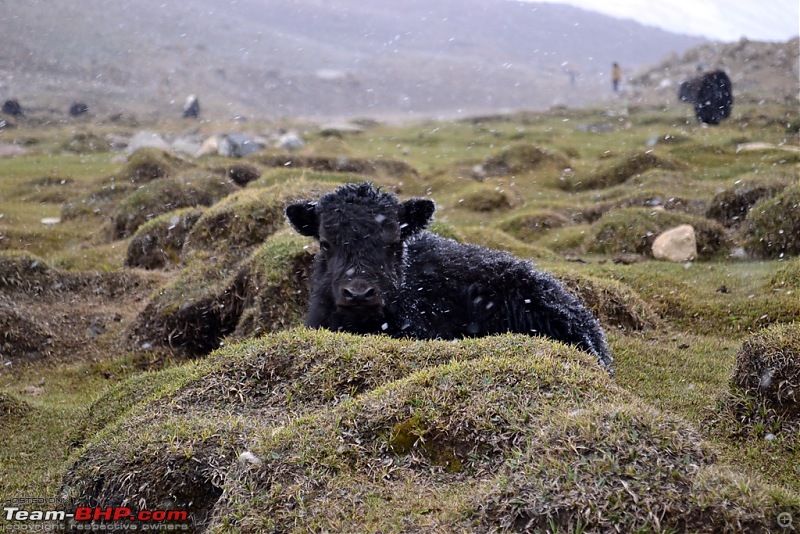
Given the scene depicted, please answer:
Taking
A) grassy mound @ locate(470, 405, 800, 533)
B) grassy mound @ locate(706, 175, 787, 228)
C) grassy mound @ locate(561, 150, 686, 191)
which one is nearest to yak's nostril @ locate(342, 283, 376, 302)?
grassy mound @ locate(470, 405, 800, 533)

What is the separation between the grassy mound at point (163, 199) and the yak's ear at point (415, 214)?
13529 millimetres

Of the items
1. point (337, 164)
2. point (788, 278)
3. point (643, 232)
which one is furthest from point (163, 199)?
point (788, 278)

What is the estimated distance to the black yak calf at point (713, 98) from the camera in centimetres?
4428

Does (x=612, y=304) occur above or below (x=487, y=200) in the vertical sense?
above

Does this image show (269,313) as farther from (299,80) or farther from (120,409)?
(299,80)

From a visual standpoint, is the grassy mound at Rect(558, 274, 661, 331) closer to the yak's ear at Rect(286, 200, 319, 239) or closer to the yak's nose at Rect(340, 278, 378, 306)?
the yak's ear at Rect(286, 200, 319, 239)

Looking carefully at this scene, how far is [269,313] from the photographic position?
37.0 ft

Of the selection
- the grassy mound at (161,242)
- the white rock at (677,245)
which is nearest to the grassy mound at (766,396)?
the white rock at (677,245)

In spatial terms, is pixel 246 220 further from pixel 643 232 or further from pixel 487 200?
pixel 487 200

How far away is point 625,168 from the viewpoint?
2909cm

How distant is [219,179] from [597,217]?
35.7 feet

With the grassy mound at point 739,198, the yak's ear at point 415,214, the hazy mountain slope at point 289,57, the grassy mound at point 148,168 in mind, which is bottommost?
the hazy mountain slope at point 289,57

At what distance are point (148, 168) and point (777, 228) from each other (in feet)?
67.2

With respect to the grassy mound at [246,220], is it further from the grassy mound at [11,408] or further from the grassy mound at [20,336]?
the grassy mound at [11,408]
